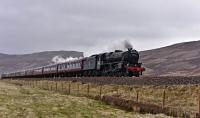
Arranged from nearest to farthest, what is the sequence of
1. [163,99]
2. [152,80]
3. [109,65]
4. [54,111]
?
[54,111] → [163,99] → [152,80] → [109,65]

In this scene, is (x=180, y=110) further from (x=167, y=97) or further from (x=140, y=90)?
(x=140, y=90)

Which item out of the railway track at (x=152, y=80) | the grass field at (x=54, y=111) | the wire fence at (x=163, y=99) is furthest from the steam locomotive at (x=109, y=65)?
the grass field at (x=54, y=111)

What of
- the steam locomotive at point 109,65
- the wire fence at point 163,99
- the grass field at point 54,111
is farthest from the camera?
the steam locomotive at point 109,65

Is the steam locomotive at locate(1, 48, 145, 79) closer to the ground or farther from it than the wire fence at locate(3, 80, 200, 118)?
farther from it

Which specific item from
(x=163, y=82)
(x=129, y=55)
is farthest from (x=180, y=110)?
(x=129, y=55)

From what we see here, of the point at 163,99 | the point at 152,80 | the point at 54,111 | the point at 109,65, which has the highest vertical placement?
the point at 109,65

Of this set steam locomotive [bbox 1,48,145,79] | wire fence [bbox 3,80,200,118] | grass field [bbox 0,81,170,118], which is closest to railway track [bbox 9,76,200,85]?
wire fence [bbox 3,80,200,118]

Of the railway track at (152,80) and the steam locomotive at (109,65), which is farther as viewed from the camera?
the steam locomotive at (109,65)

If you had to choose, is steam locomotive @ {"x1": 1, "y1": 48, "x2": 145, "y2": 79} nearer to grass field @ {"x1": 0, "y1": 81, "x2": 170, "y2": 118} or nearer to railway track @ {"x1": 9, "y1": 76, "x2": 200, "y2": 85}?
railway track @ {"x1": 9, "y1": 76, "x2": 200, "y2": 85}

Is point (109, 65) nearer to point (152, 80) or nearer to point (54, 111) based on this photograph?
point (152, 80)

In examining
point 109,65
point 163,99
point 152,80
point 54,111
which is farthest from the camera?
point 109,65

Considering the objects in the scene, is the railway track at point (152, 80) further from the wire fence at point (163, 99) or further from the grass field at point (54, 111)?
the grass field at point (54, 111)

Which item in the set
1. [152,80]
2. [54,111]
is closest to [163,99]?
[54,111]

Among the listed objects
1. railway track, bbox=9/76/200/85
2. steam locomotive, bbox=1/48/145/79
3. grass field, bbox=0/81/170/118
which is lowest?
grass field, bbox=0/81/170/118
